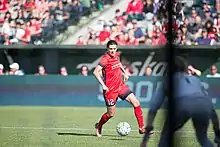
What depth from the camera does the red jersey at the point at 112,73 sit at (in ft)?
22.9

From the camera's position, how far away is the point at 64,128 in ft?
24.0

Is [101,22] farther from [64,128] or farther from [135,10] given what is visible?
[64,128]

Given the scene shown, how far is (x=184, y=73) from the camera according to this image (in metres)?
4.02

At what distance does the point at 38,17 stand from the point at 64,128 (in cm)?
318

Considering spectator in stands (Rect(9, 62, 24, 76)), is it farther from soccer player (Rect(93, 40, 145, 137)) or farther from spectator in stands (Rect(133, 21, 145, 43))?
soccer player (Rect(93, 40, 145, 137))

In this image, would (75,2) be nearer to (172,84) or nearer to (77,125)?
(77,125)

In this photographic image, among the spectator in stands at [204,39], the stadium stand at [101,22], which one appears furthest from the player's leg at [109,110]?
the spectator in stands at [204,39]

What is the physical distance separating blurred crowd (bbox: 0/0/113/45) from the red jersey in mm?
2765

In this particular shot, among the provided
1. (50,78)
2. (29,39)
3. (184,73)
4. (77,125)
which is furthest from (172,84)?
(29,39)

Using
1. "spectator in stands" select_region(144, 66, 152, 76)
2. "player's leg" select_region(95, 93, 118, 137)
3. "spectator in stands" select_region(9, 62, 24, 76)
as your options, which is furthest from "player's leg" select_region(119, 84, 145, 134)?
"spectator in stands" select_region(9, 62, 24, 76)

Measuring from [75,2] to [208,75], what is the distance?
9.00 feet

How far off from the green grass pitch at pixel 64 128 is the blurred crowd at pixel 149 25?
1.21 m

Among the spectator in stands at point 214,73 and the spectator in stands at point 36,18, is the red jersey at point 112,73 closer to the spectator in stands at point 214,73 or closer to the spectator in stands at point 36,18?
the spectator in stands at point 214,73

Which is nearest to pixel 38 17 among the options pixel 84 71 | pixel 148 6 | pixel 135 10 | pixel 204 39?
pixel 84 71
